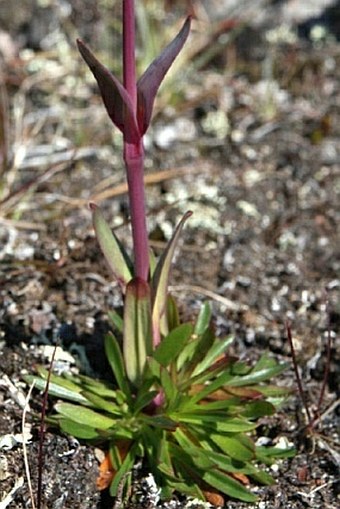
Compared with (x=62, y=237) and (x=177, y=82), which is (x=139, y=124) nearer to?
(x=62, y=237)

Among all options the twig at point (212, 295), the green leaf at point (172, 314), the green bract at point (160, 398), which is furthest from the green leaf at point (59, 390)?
the twig at point (212, 295)

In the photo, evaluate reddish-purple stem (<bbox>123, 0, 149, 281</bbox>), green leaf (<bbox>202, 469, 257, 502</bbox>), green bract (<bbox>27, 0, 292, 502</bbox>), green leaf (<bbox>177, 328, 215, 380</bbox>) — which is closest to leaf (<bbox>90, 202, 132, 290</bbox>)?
green bract (<bbox>27, 0, 292, 502</bbox>)

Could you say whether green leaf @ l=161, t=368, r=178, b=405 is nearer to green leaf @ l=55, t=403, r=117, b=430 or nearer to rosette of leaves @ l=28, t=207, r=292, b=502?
rosette of leaves @ l=28, t=207, r=292, b=502

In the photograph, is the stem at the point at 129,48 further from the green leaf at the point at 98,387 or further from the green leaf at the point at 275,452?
the green leaf at the point at 275,452

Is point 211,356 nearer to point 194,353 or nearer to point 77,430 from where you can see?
point 194,353

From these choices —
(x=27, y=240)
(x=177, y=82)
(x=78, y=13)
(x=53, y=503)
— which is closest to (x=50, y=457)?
(x=53, y=503)

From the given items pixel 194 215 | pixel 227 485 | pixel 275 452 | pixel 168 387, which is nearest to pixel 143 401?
pixel 168 387
